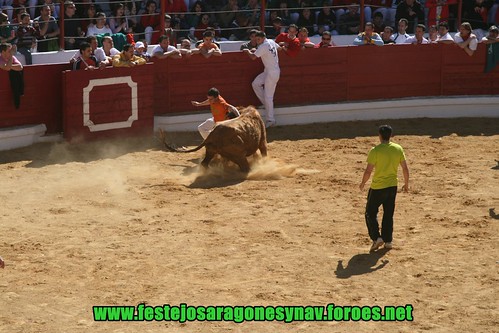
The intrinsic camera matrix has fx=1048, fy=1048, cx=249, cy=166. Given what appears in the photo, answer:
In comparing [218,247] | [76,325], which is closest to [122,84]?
[218,247]

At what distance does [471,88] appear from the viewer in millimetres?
18859

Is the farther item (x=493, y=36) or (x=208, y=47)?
(x=493, y=36)

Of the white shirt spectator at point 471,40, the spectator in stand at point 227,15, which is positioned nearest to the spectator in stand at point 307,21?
the spectator in stand at point 227,15

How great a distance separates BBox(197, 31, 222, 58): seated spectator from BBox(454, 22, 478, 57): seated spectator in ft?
14.6

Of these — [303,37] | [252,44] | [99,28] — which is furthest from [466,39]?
[99,28]

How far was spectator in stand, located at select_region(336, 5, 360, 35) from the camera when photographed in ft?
63.7

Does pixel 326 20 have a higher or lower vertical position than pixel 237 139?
higher

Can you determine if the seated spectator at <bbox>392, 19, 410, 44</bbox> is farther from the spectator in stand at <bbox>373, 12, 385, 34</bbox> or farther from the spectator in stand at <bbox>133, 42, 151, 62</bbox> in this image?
the spectator in stand at <bbox>133, 42, 151, 62</bbox>

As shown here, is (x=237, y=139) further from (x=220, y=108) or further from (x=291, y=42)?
(x=291, y=42)

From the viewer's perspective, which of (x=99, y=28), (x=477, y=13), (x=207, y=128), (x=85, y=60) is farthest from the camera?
(x=477, y=13)

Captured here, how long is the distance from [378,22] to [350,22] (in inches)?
20.9

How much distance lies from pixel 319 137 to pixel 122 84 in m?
3.27

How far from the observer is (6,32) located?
634 inches

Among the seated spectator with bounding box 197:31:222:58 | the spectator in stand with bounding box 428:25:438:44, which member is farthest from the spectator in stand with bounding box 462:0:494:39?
the seated spectator with bounding box 197:31:222:58
